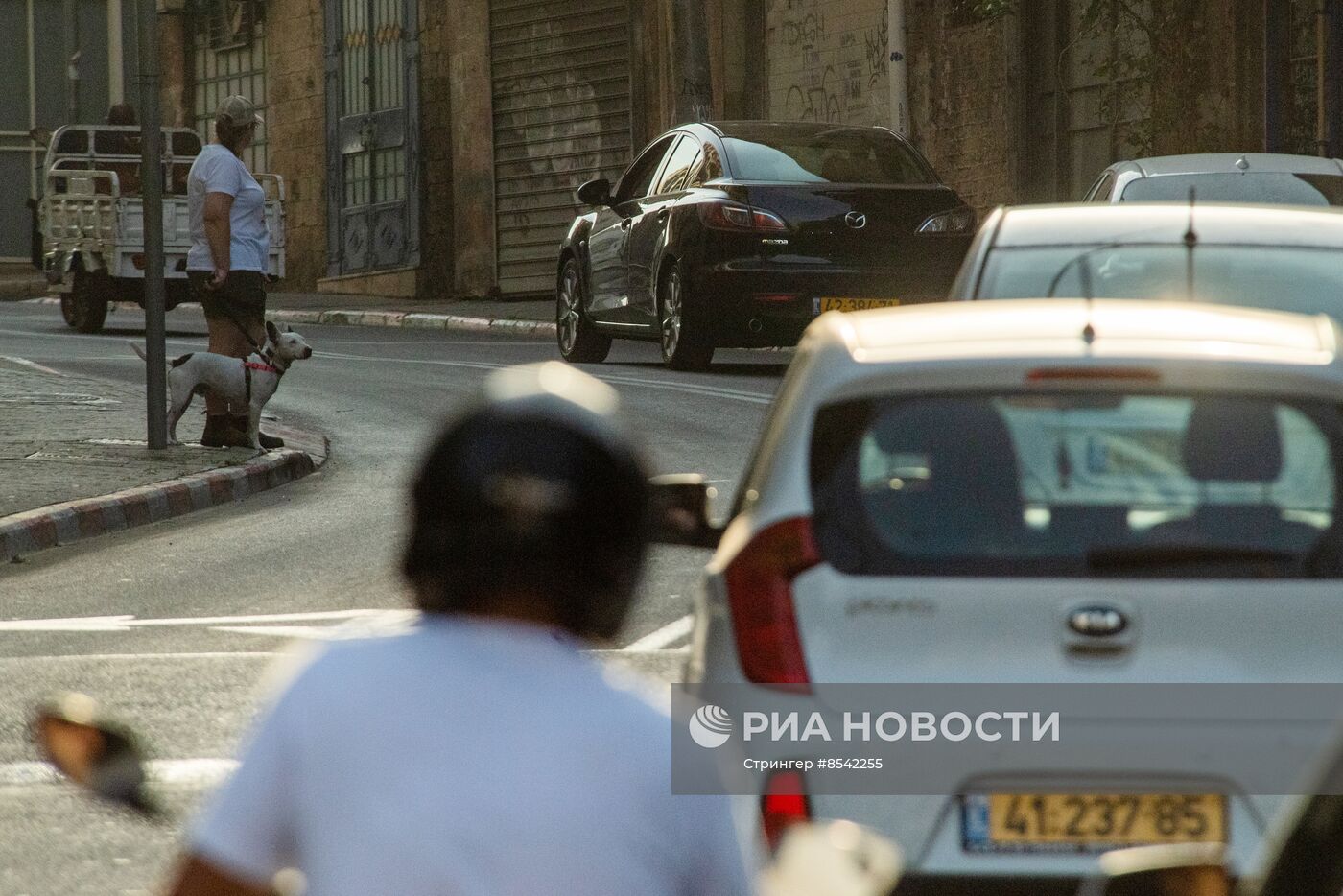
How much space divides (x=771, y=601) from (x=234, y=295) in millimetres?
9952

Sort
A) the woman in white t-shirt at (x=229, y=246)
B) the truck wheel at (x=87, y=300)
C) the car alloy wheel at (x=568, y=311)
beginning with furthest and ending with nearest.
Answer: the truck wheel at (x=87, y=300)
the car alloy wheel at (x=568, y=311)
the woman in white t-shirt at (x=229, y=246)

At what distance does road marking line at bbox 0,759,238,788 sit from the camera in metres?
6.19

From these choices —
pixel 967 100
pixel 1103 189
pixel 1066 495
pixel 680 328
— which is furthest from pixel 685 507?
pixel 967 100

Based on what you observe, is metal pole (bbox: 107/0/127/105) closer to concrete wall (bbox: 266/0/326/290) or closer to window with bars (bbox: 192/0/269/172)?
window with bars (bbox: 192/0/269/172)

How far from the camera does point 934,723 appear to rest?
4.00m

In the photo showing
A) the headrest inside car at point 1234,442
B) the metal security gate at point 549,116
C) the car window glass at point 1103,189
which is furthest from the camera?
the metal security gate at point 549,116

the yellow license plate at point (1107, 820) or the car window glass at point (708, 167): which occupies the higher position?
the car window glass at point (708, 167)

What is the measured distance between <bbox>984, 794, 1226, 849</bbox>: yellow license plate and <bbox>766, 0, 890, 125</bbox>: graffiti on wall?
74.4 ft

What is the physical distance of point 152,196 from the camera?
13.1 m

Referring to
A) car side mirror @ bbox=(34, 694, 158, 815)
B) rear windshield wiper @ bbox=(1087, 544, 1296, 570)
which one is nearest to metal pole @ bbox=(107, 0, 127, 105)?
rear windshield wiper @ bbox=(1087, 544, 1296, 570)

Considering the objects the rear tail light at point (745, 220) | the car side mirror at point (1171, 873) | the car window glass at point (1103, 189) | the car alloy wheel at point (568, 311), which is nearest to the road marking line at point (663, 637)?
the car window glass at point (1103, 189)

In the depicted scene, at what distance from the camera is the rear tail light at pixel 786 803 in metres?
4.04

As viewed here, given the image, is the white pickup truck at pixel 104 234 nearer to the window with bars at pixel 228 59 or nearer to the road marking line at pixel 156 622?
the window with bars at pixel 228 59

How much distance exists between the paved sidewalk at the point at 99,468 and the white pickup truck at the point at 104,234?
6.80m
